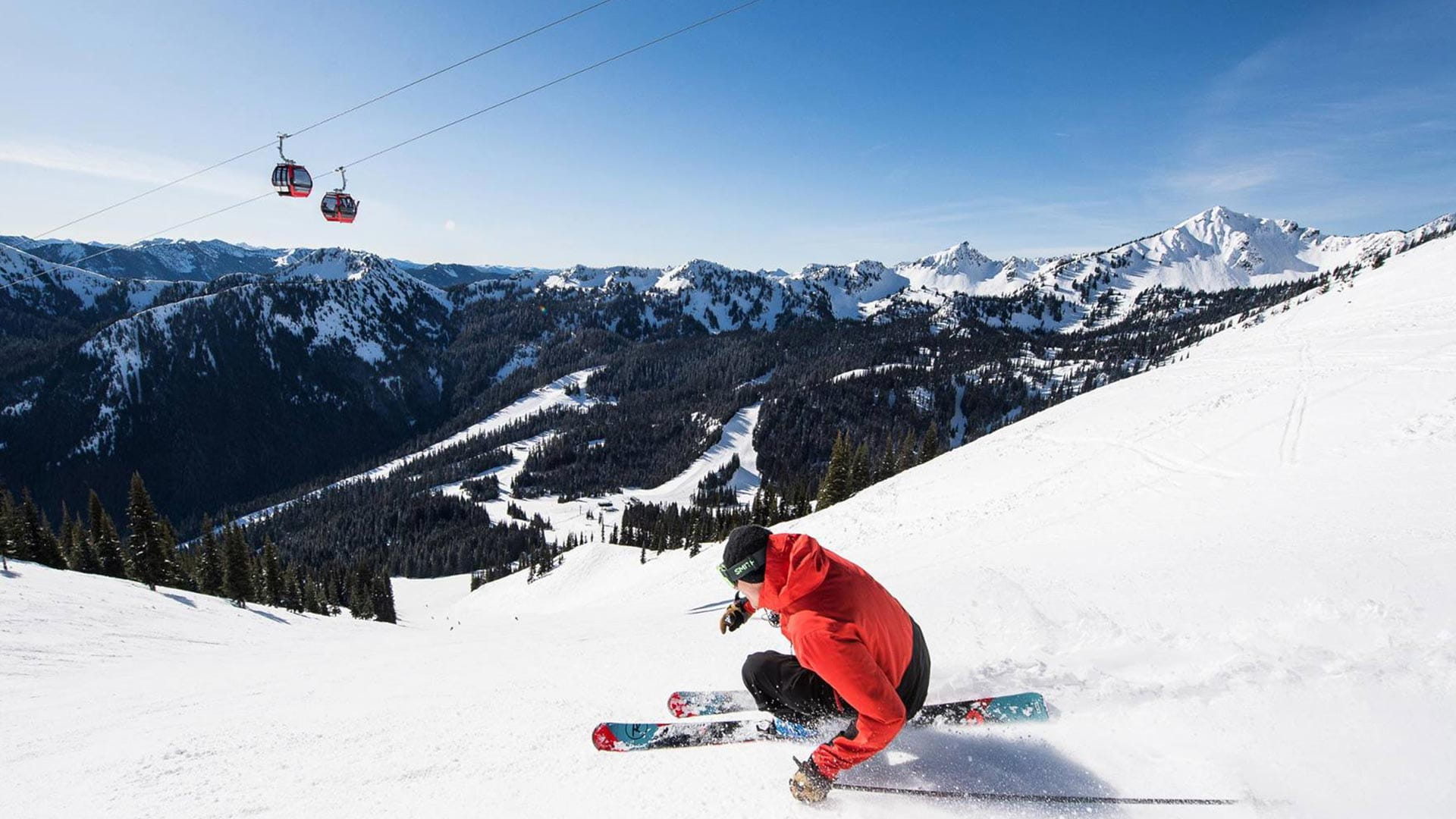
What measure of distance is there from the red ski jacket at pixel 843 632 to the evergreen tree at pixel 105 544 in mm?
55411

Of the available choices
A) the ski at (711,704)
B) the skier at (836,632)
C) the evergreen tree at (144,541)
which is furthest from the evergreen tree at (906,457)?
the evergreen tree at (144,541)

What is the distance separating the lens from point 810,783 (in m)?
3.77

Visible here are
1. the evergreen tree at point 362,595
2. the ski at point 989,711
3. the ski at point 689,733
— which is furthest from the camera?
the evergreen tree at point 362,595

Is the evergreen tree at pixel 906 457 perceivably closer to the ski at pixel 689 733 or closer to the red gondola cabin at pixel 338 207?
the red gondola cabin at pixel 338 207

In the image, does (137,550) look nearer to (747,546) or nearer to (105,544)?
(105,544)

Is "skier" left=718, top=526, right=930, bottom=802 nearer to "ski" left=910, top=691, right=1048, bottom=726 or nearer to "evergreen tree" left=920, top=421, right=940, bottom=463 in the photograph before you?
"ski" left=910, top=691, right=1048, bottom=726

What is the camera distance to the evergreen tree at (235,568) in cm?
4044

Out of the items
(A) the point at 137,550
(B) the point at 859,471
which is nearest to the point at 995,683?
(B) the point at 859,471

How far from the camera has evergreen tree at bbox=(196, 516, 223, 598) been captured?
1672 inches

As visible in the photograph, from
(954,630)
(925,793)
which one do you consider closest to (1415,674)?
(954,630)

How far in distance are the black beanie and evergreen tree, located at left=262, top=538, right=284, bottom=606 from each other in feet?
200

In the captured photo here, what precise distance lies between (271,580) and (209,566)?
291 inches

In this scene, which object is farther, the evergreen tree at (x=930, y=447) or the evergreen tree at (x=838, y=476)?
the evergreen tree at (x=930, y=447)

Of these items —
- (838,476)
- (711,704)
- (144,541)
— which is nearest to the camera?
(711,704)
